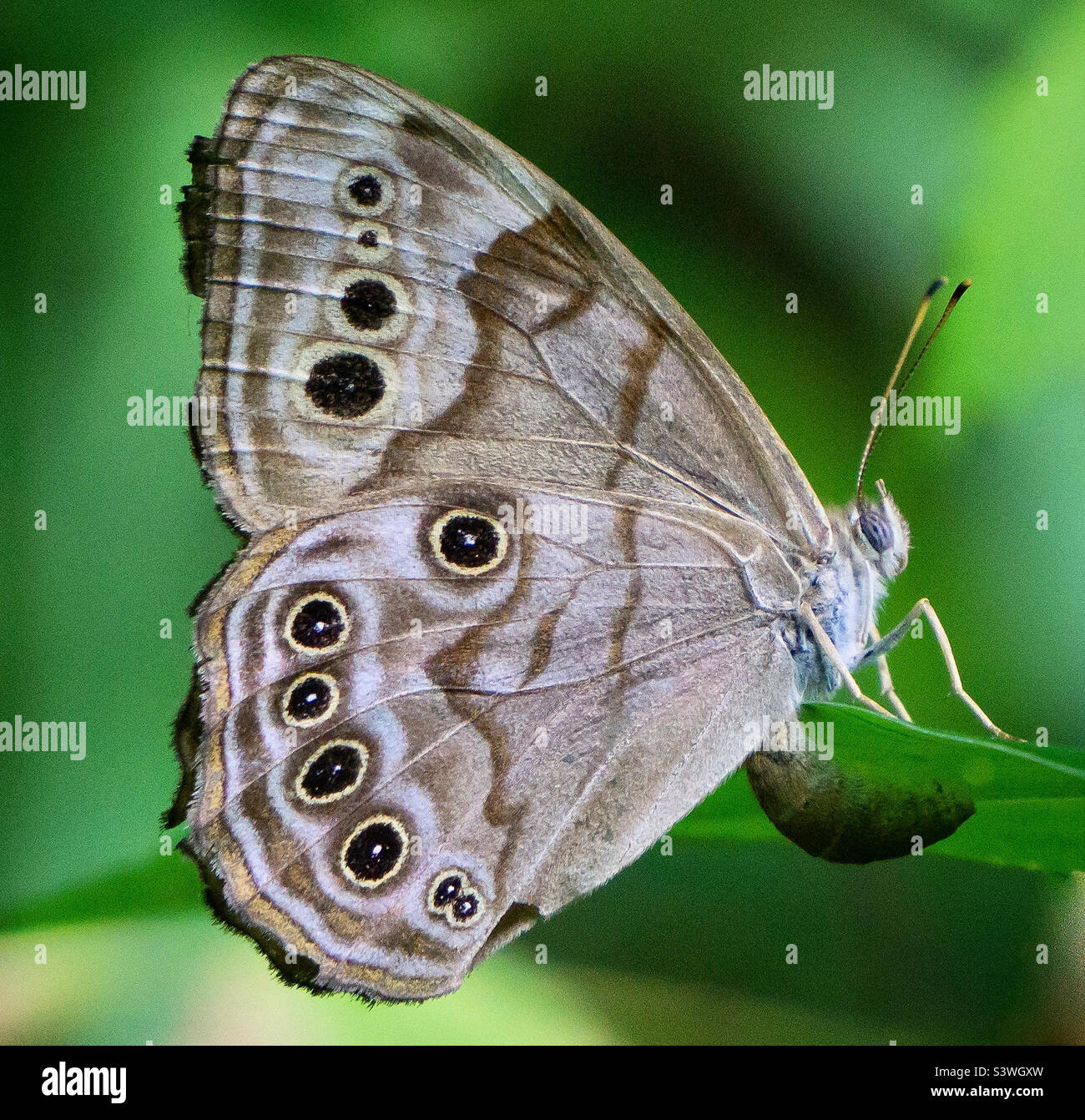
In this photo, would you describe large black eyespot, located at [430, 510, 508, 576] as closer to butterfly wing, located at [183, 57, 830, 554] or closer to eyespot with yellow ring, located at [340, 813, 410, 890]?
butterfly wing, located at [183, 57, 830, 554]

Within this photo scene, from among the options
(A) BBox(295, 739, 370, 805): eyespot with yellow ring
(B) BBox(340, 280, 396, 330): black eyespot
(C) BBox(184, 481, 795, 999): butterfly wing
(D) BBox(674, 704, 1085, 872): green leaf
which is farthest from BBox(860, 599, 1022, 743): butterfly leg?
(B) BBox(340, 280, 396, 330): black eyespot

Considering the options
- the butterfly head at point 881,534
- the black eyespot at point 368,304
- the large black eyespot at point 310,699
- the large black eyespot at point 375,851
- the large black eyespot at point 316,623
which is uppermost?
the black eyespot at point 368,304

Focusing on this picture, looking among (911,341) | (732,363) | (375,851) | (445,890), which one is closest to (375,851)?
(375,851)

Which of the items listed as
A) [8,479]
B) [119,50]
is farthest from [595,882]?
[119,50]

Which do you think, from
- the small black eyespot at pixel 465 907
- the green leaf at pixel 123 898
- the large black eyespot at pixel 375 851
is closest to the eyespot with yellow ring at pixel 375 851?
the large black eyespot at pixel 375 851

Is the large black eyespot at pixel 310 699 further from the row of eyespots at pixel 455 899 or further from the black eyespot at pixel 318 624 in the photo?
the row of eyespots at pixel 455 899

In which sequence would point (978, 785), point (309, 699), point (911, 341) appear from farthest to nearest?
point (911, 341) → point (309, 699) → point (978, 785)

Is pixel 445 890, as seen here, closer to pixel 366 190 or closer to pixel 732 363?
pixel 366 190
